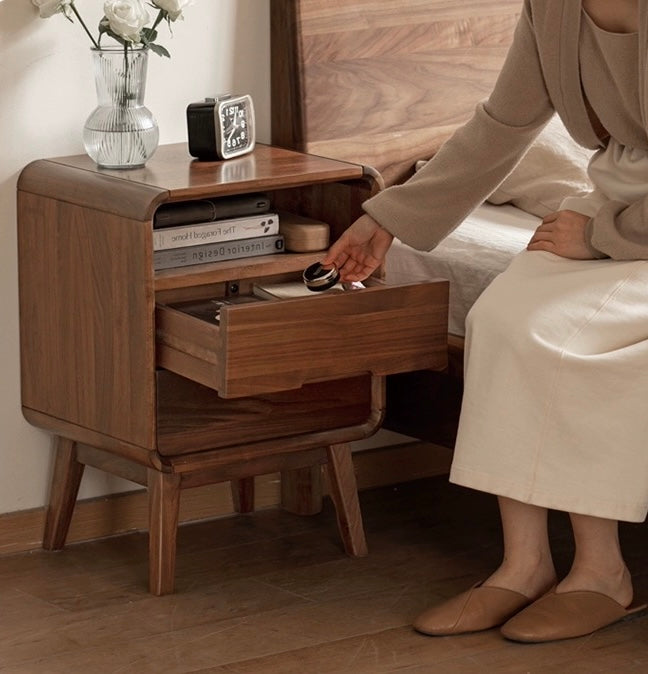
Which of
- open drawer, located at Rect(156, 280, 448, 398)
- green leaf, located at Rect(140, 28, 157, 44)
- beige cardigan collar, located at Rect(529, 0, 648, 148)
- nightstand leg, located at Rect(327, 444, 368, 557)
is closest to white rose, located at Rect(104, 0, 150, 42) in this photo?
green leaf, located at Rect(140, 28, 157, 44)

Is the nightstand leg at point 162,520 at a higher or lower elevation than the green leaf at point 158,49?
lower

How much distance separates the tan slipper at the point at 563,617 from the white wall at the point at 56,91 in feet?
2.46

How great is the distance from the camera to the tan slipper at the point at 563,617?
2045 millimetres

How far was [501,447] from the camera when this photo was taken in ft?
6.61

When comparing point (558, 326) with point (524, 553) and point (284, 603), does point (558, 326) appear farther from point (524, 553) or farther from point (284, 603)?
point (284, 603)

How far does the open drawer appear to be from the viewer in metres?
2.03

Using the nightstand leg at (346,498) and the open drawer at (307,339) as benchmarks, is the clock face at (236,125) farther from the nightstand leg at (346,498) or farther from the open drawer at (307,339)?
the nightstand leg at (346,498)

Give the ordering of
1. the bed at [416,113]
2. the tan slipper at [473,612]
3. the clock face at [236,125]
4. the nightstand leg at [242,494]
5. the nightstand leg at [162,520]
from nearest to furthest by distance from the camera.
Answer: the tan slipper at [473,612]
the nightstand leg at [162,520]
the clock face at [236,125]
the bed at [416,113]
the nightstand leg at [242,494]

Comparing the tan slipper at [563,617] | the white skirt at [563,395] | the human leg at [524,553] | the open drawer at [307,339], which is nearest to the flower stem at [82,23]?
the open drawer at [307,339]

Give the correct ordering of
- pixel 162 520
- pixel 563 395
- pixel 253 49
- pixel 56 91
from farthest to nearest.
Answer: pixel 253 49 → pixel 56 91 → pixel 162 520 → pixel 563 395

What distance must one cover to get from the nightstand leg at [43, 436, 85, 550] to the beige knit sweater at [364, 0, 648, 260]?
0.61 metres

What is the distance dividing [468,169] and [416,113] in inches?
15.8

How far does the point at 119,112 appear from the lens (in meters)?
2.22

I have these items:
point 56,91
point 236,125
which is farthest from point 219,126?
point 56,91
